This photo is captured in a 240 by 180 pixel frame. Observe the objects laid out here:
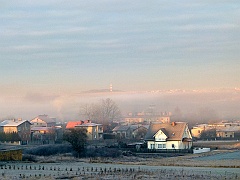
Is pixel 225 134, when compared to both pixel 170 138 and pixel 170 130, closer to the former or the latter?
pixel 170 130

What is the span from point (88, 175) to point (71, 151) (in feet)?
80.1

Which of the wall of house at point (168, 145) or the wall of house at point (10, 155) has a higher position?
the wall of house at point (168, 145)

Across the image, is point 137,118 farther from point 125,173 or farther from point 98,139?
point 125,173

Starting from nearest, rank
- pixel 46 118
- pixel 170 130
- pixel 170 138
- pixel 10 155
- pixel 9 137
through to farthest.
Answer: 1. pixel 10 155
2. pixel 170 138
3. pixel 170 130
4. pixel 9 137
5. pixel 46 118

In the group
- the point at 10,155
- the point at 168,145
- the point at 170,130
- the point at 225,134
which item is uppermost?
the point at 225,134

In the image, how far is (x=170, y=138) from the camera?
206ft

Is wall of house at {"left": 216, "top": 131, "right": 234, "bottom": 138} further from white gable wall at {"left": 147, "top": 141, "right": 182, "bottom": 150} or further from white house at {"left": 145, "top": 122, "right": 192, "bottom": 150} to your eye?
white gable wall at {"left": 147, "top": 141, "right": 182, "bottom": 150}

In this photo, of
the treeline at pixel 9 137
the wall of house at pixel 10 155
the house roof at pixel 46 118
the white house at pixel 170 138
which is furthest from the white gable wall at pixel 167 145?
the house roof at pixel 46 118

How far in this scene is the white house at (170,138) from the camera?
6259 cm

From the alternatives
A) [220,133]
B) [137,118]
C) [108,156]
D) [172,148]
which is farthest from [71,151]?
[137,118]

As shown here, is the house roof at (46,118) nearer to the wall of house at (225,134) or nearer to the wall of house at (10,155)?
the wall of house at (225,134)

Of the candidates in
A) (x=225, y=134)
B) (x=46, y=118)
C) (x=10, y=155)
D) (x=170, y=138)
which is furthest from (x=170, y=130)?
(x=46, y=118)

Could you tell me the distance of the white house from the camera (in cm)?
6259

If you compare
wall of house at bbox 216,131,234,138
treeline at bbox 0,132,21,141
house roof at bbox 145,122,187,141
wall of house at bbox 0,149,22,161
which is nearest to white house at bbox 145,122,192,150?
house roof at bbox 145,122,187,141
